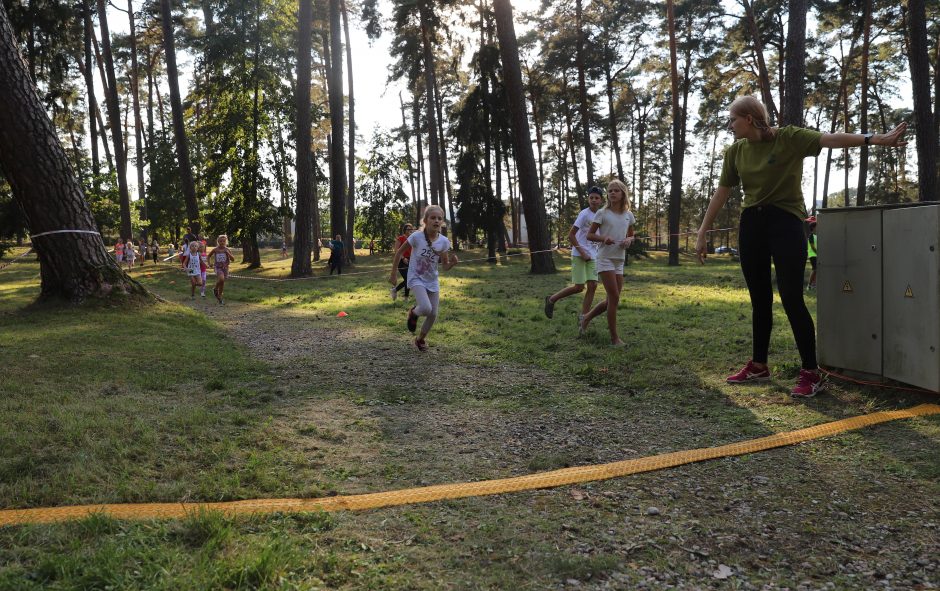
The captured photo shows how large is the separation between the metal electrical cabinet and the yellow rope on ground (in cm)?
62

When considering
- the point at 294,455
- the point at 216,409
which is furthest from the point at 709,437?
the point at 216,409

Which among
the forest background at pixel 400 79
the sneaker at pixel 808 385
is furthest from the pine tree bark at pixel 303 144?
the sneaker at pixel 808 385

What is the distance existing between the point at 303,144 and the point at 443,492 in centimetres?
2058

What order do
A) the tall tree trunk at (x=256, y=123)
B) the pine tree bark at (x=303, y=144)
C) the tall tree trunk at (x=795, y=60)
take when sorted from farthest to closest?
the tall tree trunk at (x=256, y=123) → the pine tree bark at (x=303, y=144) → the tall tree trunk at (x=795, y=60)

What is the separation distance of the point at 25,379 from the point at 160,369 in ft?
3.86

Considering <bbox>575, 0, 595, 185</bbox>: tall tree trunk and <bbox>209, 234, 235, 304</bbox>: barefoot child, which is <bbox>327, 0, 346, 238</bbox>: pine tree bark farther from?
<bbox>209, 234, 235, 304</bbox>: barefoot child

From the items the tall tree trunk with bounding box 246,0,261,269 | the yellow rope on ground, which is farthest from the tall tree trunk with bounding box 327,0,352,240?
the yellow rope on ground

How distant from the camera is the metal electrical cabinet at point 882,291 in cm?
484

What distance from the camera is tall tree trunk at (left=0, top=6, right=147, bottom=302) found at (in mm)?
9516

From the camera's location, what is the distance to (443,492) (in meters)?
3.54

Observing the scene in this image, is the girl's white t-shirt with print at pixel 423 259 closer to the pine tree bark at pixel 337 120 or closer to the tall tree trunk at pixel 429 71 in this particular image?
the pine tree bark at pixel 337 120

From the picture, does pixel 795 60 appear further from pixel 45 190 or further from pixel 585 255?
pixel 45 190

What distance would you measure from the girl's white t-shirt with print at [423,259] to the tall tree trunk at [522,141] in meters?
13.0

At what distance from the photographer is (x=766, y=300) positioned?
5672 millimetres
